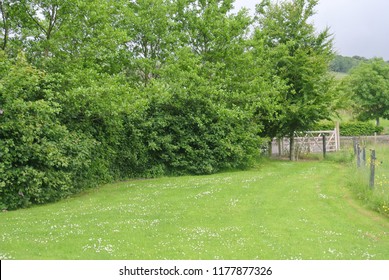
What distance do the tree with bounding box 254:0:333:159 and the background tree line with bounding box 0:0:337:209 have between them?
8 cm

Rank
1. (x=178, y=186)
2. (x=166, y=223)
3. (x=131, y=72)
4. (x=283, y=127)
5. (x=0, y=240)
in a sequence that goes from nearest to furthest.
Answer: (x=0, y=240)
(x=166, y=223)
(x=178, y=186)
(x=131, y=72)
(x=283, y=127)

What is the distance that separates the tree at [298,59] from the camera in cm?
2903

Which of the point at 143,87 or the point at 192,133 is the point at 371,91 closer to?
the point at 192,133

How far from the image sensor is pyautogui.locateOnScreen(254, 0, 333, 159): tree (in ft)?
95.2

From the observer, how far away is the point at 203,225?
11.5m

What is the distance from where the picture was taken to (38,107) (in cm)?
1529

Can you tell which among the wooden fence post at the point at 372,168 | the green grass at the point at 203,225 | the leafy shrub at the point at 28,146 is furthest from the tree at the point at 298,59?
the leafy shrub at the point at 28,146

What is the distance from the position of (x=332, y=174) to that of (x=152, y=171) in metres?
9.15

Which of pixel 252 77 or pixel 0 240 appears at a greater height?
pixel 252 77

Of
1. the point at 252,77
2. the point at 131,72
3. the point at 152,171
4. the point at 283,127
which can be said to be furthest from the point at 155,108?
the point at 283,127

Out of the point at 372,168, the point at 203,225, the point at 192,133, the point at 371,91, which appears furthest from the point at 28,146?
the point at 371,91

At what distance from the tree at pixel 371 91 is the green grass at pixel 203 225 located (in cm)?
5041

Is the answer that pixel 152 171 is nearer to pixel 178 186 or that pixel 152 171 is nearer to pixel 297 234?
pixel 178 186

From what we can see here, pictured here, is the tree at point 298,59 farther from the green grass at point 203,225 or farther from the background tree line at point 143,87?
the green grass at point 203,225
